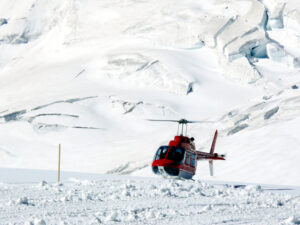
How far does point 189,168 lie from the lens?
16.4 m

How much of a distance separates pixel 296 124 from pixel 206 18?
22.8m

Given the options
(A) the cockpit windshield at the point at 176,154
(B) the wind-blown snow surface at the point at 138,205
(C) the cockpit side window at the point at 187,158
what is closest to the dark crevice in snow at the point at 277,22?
(C) the cockpit side window at the point at 187,158

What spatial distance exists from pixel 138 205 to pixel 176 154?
7069 millimetres

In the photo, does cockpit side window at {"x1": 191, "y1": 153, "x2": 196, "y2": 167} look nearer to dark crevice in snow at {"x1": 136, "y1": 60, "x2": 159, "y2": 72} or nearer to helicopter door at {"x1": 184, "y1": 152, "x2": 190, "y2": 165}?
helicopter door at {"x1": 184, "y1": 152, "x2": 190, "y2": 165}

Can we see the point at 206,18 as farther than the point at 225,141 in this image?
Yes

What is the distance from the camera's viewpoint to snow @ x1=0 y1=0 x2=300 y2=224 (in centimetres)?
3444

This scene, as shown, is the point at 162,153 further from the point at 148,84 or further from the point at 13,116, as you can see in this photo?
the point at 13,116

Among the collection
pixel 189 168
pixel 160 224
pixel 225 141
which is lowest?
pixel 160 224

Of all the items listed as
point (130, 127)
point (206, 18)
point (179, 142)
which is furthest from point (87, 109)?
point (179, 142)

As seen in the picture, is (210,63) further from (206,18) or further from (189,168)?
(189,168)

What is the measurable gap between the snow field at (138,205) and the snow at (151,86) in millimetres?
14979

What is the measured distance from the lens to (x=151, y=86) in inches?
1869

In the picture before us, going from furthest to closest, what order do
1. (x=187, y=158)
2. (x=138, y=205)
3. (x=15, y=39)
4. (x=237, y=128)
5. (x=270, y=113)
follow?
1. (x=15, y=39)
2. (x=270, y=113)
3. (x=237, y=128)
4. (x=187, y=158)
5. (x=138, y=205)

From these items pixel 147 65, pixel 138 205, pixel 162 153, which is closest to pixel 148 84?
pixel 147 65
